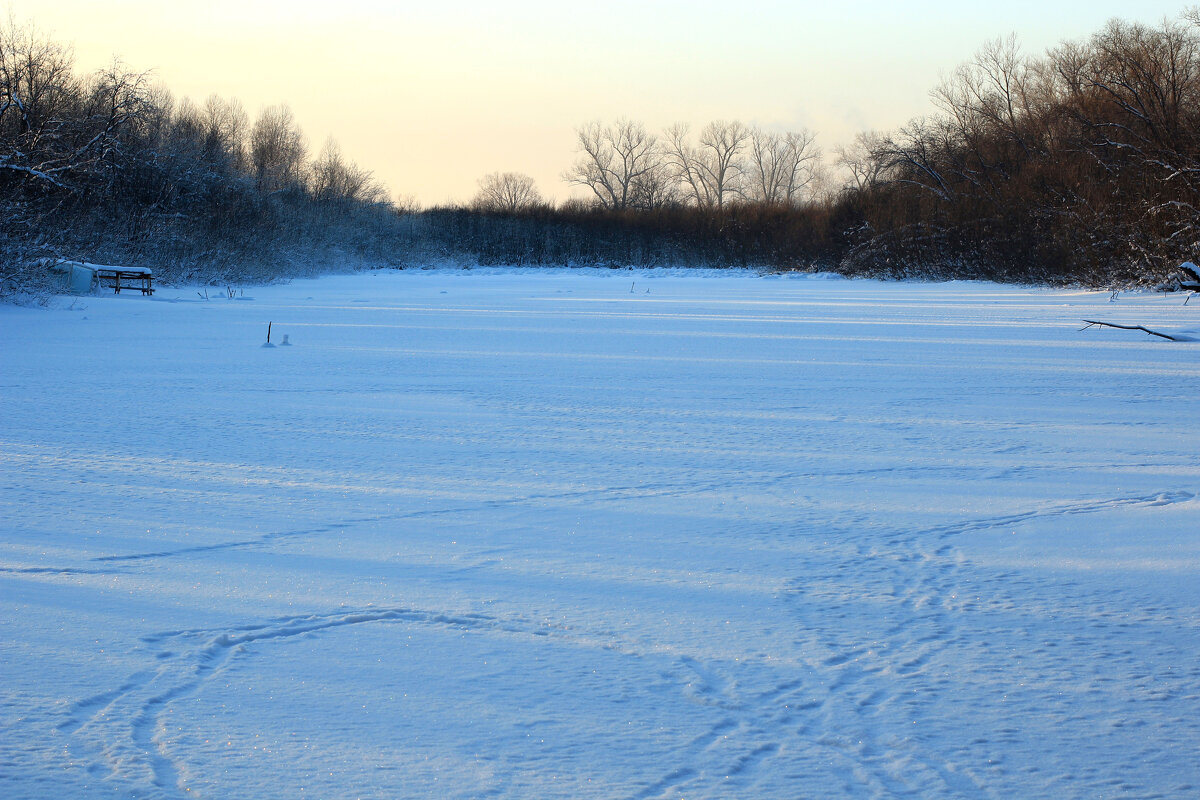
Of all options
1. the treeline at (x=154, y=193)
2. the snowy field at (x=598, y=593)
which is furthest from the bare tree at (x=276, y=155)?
the snowy field at (x=598, y=593)

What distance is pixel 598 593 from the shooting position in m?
3.55

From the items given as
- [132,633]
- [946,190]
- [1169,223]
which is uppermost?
[946,190]

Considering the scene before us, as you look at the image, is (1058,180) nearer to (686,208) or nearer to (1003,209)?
(1003,209)

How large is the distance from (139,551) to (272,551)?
54cm

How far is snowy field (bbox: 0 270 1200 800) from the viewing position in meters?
2.36

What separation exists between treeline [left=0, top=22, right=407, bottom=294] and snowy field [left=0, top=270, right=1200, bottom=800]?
48.1 ft

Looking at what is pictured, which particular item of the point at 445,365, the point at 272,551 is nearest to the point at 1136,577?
the point at 272,551

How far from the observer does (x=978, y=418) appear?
7410 mm

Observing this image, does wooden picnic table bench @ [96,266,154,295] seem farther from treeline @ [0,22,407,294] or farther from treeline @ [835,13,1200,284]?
treeline @ [835,13,1200,284]

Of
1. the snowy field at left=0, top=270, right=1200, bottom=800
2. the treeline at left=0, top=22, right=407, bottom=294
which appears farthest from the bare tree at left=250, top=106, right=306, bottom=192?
the snowy field at left=0, top=270, right=1200, bottom=800

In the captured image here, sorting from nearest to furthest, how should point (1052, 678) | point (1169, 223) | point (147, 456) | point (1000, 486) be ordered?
point (1052, 678) → point (1000, 486) → point (147, 456) → point (1169, 223)

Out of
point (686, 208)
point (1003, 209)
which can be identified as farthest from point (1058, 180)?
point (686, 208)

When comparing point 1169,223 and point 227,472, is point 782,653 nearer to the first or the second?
point 227,472

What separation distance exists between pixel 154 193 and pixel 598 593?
33.3 meters
